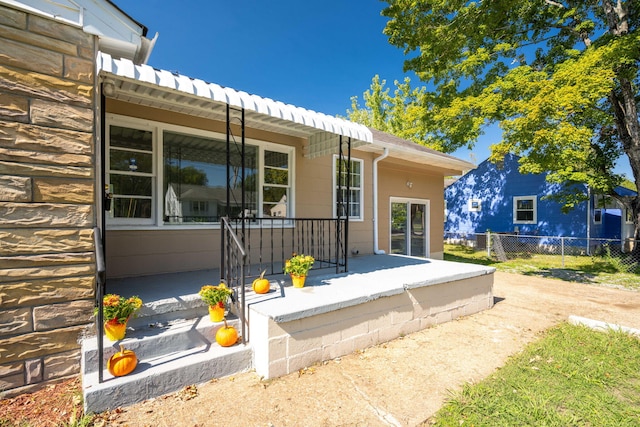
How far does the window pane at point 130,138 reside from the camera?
14.4ft

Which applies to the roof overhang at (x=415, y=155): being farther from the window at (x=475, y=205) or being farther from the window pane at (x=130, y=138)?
the window at (x=475, y=205)

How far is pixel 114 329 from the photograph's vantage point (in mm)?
2625

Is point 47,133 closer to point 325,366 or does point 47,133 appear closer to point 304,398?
point 304,398

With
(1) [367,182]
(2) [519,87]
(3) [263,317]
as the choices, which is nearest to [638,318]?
(2) [519,87]

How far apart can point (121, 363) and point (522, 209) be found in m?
17.6

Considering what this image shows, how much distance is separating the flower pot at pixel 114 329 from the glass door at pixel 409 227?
23.1 ft

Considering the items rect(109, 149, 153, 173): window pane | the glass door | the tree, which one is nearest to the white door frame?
the glass door

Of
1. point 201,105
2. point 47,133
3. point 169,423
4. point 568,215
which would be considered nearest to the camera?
point 169,423

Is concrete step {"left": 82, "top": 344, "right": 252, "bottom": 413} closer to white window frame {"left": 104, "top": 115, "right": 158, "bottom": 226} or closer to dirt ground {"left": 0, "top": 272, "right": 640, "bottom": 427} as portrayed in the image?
dirt ground {"left": 0, "top": 272, "right": 640, "bottom": 427}

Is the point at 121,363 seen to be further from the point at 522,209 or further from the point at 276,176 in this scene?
the point at 522,209

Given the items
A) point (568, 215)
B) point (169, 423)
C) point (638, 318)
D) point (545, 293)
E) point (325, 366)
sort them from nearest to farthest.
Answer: point (169, 423) → point (325, 366) → point (638, 318) → point (545, 293) → point (568, 215)

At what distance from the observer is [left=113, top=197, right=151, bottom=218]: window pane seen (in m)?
4.43

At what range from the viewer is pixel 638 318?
481cm

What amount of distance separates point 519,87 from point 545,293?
459 cm
